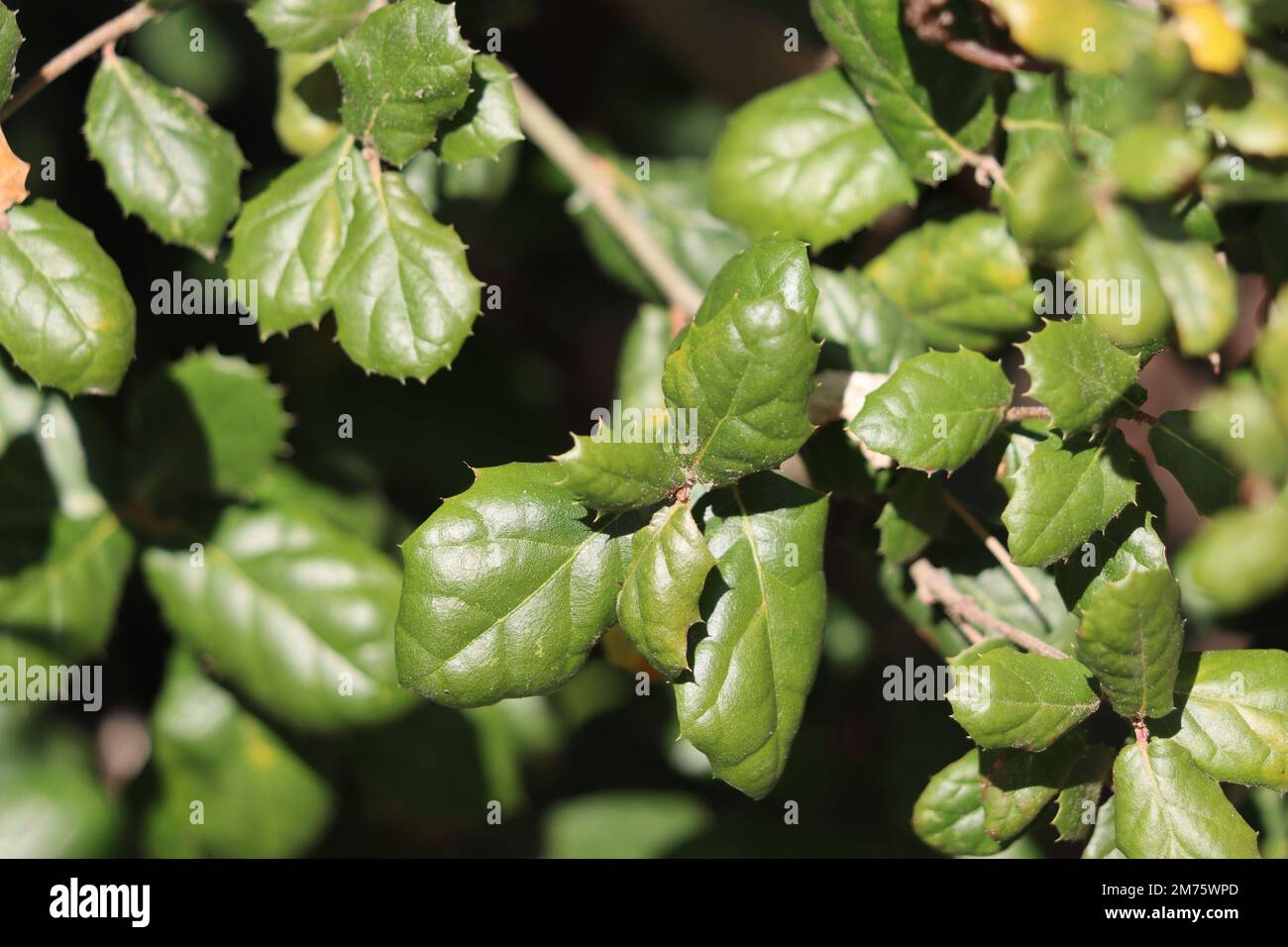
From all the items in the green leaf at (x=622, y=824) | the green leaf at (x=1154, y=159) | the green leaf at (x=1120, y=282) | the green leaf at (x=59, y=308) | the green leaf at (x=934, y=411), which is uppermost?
the green leaf at (x=59, y=308)

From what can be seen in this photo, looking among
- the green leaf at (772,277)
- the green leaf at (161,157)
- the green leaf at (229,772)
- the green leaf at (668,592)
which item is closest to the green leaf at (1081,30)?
the green leaf at (772,277)

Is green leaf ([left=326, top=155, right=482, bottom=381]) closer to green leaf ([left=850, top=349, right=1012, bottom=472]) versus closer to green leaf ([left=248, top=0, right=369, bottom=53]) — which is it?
green leaf ([left=248, top=0, right=369, bottom=53])

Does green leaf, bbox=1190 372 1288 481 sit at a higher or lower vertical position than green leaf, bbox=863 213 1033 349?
lower

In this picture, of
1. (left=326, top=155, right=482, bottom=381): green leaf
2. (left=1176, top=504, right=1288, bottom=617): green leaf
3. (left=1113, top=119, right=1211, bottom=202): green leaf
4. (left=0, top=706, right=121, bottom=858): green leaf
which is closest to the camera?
(left=1176, top=504, right=1288, bottom=617): green leaf

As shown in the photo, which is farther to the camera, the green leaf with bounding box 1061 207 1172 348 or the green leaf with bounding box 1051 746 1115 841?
the green leaf with bounding box 1051 746 1115 841

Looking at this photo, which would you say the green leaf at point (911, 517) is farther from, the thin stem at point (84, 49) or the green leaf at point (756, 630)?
the thin stem at point (84, 49)

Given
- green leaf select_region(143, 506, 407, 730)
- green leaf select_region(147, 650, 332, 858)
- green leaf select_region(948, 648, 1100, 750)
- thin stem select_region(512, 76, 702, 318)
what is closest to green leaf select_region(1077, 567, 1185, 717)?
green leaf select_region(948, 648, 1100, 750)
